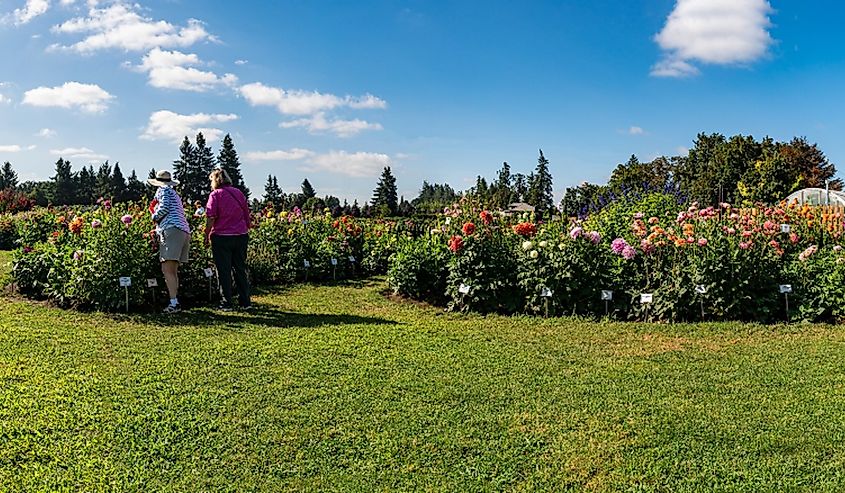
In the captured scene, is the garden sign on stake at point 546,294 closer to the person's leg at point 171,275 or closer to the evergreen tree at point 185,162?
the person's leg at point 171,275

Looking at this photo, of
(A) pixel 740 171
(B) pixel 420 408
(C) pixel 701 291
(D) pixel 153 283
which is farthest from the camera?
(A) pixel 740 171

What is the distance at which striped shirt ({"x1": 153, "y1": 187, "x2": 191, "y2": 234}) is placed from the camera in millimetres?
6207

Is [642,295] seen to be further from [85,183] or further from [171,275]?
[85,183]

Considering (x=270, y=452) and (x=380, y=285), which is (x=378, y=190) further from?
(x=270, y=452)

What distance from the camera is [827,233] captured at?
764cm

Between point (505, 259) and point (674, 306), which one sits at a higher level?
point (505, 259)

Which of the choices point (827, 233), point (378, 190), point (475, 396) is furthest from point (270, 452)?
point (378, 190)

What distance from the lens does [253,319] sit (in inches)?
236

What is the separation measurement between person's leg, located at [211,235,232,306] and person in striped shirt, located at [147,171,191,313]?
307mm

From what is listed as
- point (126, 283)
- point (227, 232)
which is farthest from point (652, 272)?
point (126, 283)

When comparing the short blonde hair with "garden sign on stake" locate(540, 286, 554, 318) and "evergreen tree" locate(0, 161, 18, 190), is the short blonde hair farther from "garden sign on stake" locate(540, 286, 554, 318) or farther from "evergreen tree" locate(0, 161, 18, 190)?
"evergreen tree" locate(0, 161, 18, 190)

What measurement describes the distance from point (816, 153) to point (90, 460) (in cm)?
4664

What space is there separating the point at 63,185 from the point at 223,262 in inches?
2151

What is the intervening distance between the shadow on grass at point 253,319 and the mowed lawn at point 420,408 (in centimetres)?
17
